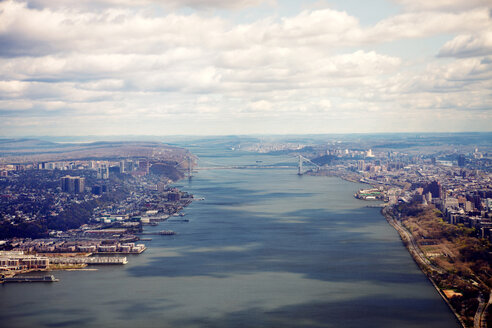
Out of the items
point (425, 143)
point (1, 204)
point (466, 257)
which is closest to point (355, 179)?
point (1, 204)

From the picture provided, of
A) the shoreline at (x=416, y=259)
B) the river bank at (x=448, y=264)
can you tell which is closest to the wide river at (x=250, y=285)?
the shoreline at (x=416, y=259)

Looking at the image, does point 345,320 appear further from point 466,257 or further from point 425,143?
point 425,143

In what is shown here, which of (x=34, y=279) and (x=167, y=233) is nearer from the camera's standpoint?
(x=34, y=279)

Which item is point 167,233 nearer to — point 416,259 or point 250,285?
point 250,285

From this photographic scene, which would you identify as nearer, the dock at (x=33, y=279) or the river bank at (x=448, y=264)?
the river bank at (x=448, y=264)

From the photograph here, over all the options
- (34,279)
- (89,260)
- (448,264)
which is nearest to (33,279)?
(34,279)

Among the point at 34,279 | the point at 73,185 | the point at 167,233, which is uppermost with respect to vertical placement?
the point at 73,185

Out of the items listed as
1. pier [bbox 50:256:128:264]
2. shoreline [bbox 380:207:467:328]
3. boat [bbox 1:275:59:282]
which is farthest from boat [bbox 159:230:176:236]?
shoreline [bbox 380:207:467:328]

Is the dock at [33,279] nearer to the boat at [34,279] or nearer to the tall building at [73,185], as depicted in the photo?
the boat at [34,279]
